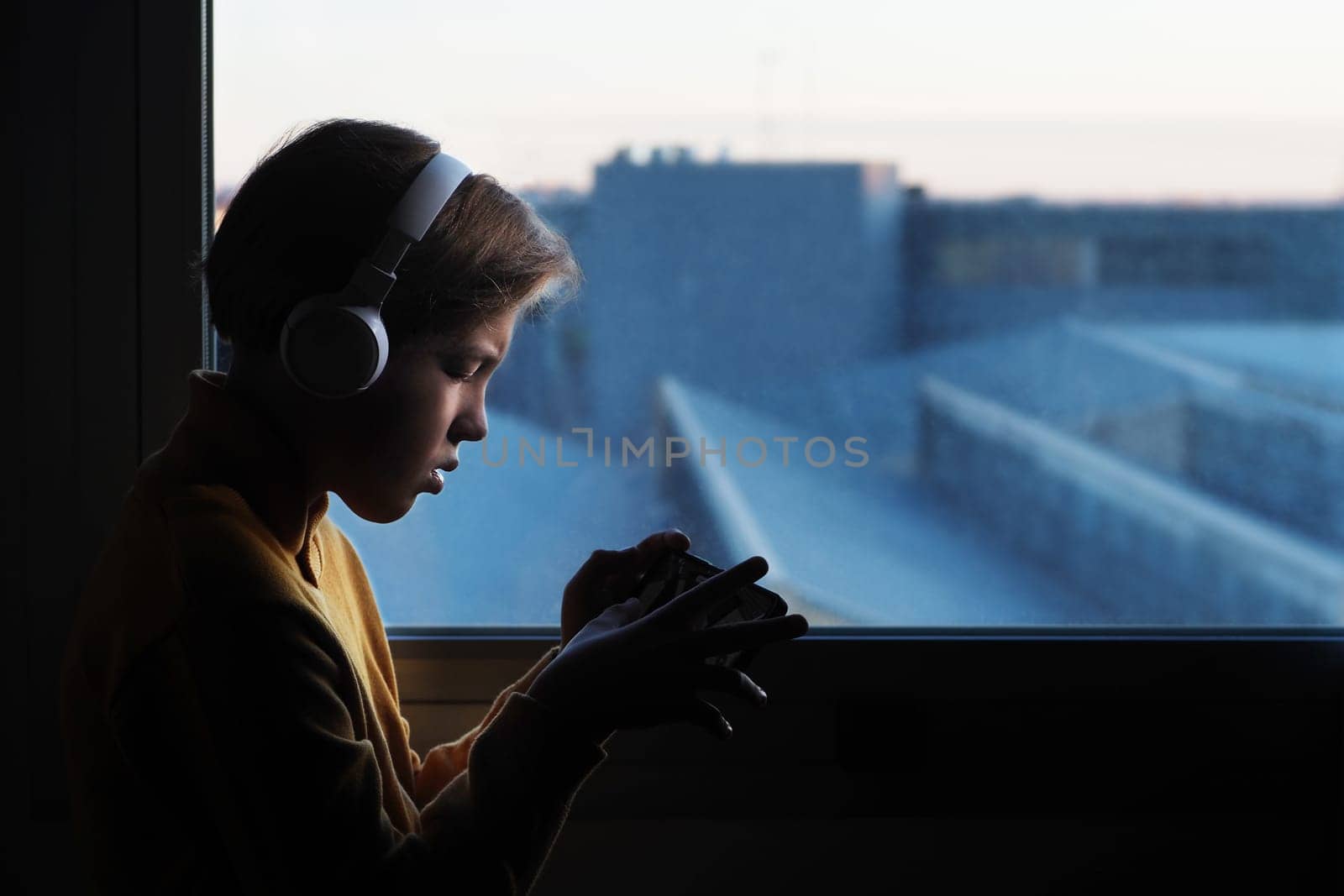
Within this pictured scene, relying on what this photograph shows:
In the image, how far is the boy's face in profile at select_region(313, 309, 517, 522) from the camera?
76 centimetres

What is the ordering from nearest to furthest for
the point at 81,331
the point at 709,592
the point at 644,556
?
the point at 709,592 → the point at 644,556 → the point at 81,331

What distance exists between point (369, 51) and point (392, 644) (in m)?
0.64

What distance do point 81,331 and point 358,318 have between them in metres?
0.60

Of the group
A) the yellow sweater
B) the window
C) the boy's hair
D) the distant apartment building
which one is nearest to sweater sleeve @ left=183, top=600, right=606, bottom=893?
the yellow sweater

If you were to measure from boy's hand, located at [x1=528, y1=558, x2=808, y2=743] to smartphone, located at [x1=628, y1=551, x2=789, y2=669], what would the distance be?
0.09 feet

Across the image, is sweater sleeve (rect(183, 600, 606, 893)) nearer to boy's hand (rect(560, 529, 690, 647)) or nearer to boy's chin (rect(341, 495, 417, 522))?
boy's chin (rect(341, 495, 417, 522))

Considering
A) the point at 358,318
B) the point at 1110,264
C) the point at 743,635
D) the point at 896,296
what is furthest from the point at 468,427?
the point at 1110,264

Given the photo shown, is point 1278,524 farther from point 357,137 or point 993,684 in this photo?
point 357,137

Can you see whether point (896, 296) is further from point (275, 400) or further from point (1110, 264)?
point (275, 400)

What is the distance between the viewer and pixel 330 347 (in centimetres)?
69

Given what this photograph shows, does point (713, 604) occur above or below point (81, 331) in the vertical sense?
below

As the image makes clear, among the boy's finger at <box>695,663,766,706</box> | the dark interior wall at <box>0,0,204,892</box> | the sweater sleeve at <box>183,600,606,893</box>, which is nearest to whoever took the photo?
the sweater sleeve at <box>183,600,606,893</box>

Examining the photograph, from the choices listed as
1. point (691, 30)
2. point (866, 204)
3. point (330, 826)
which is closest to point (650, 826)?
point (330, 826)

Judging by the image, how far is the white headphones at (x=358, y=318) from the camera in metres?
0.69
